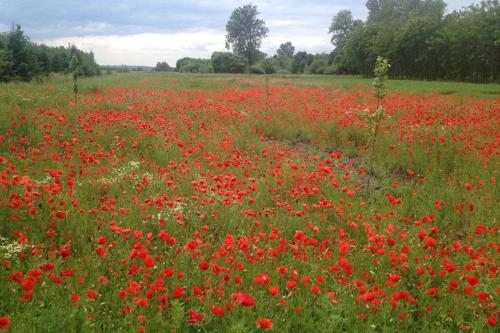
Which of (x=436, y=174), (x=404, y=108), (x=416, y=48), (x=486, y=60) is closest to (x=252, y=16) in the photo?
(x=416, y=48)

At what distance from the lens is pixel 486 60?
→ 123 feet

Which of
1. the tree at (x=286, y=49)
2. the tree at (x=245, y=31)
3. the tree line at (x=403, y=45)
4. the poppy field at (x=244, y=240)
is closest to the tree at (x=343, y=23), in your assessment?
the tree line at (x=403, y=45)

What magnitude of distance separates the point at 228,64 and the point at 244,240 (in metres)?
73.9

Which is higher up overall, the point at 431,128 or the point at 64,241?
the point at 431,128

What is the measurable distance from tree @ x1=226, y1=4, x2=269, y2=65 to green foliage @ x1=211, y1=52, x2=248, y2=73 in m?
18.0

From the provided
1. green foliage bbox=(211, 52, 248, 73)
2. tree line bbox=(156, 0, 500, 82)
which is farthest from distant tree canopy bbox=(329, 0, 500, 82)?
green foliage bbox=(211, 52, 248, 73)

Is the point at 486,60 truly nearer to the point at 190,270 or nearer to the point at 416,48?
the point at 416,48

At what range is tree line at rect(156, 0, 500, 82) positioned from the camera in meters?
39.0

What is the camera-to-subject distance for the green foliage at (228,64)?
75.0 m

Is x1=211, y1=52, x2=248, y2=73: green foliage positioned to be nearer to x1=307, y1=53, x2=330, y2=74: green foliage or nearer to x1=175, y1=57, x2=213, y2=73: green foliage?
x1=175, y1=57, x2=213, y2=73: green foliage

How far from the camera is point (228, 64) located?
7506cm

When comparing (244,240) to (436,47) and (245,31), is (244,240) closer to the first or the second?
(436,47)

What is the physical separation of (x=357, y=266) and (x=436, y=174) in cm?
435

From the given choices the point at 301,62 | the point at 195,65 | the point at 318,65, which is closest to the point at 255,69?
the point at 318,65
